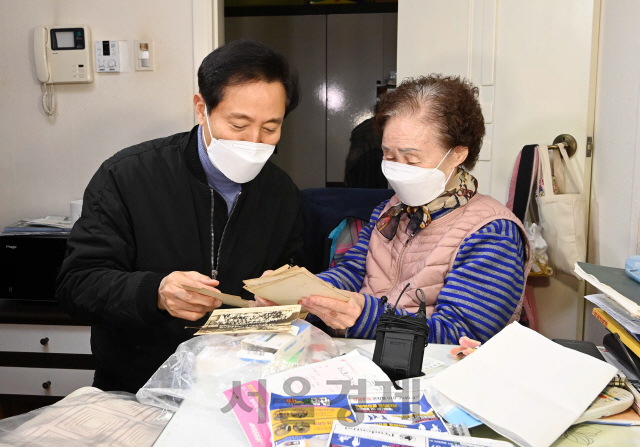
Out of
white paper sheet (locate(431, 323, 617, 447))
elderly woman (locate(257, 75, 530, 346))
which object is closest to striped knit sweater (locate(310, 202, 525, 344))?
elderly woman (locate(257, 75, 530, 346))

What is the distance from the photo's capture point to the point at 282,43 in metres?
3.82

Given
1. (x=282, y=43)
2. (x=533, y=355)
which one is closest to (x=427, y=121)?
(x=533, y=355)

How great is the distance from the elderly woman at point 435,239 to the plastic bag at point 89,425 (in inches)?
16.4

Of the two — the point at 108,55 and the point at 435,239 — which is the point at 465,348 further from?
the point at 108,55

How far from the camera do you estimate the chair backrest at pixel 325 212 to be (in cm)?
171

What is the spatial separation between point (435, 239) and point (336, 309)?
36 centimetres

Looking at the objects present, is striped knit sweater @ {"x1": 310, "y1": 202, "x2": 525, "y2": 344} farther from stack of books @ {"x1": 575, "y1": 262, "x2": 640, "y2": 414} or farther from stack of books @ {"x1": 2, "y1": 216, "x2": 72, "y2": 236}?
stack of books @ {"x1": 2, "y1": 216, "x2": 72, "y2": 236}

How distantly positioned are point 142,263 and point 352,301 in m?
0.59

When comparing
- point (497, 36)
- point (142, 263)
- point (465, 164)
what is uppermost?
point (497, 36)

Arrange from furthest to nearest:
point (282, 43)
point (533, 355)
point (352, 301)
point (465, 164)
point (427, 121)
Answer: point (282, 43) → point (465, 164) → point (427, 121) → point (352, 301) → point (533, 355)

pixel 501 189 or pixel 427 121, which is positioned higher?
pixel 427 121

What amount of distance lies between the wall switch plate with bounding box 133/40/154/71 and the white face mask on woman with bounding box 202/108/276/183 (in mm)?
1270

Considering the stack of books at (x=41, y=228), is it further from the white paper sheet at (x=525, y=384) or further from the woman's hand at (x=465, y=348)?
the white paper sheet at (x=525, y=384)

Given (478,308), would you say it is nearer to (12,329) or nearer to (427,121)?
(427,121)
